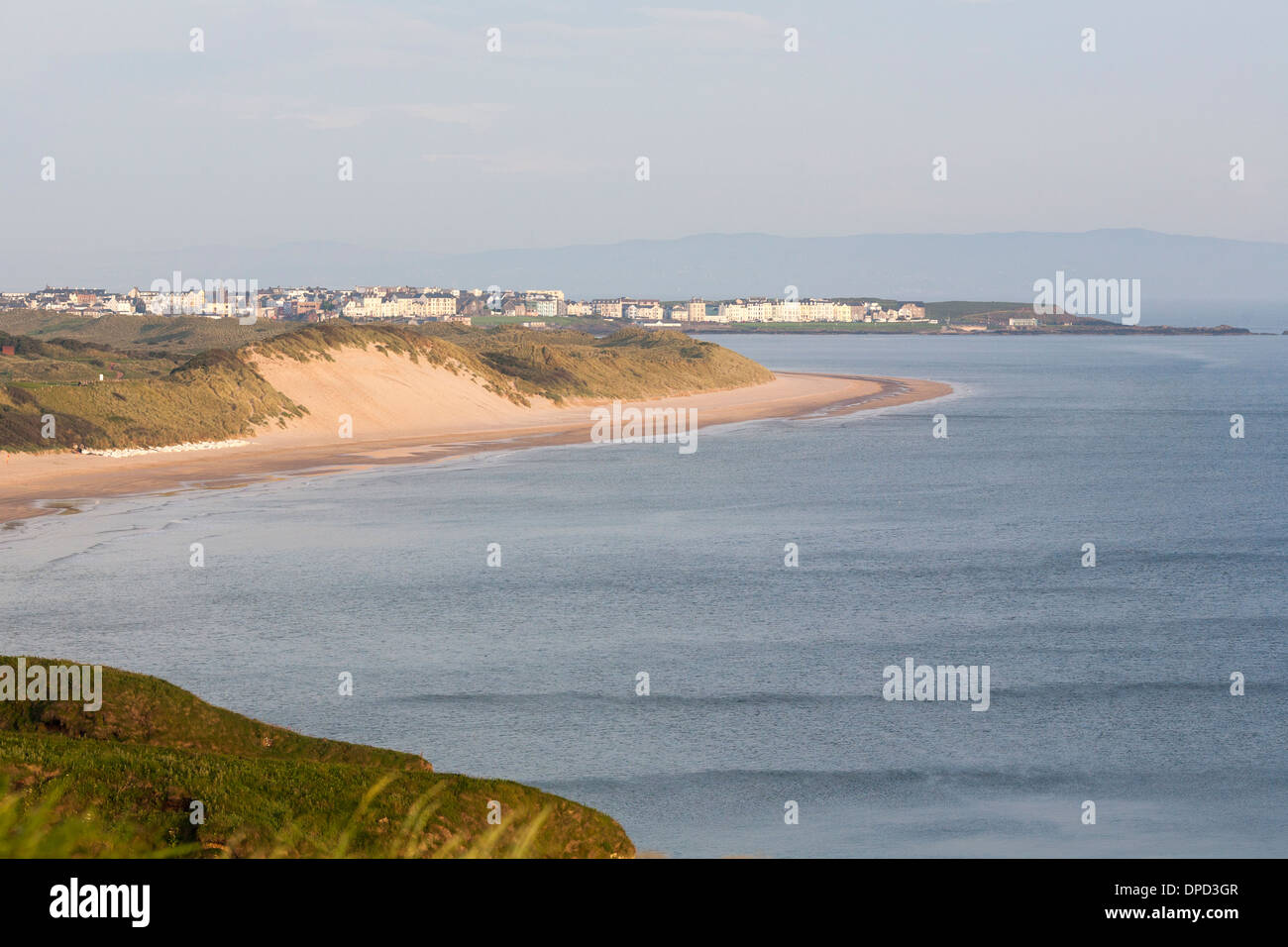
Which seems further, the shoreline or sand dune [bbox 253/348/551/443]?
sand dune [bbox 253/348/551/443]

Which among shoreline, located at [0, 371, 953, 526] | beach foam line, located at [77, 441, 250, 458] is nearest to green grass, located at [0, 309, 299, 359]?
shoreline, located at [0, 371, 953, 526]

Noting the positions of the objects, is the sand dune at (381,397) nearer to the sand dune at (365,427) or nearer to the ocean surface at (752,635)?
the sand dune at (365,427)

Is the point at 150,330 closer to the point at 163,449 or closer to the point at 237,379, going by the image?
the point at 237,379

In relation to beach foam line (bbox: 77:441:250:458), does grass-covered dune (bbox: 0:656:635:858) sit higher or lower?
lower

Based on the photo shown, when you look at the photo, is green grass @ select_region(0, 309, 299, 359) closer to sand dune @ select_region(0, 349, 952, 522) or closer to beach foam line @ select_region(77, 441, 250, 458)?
sand dune @ select_region(0, 349, 952, 522)

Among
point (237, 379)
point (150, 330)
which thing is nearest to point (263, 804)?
point (237, 379)
